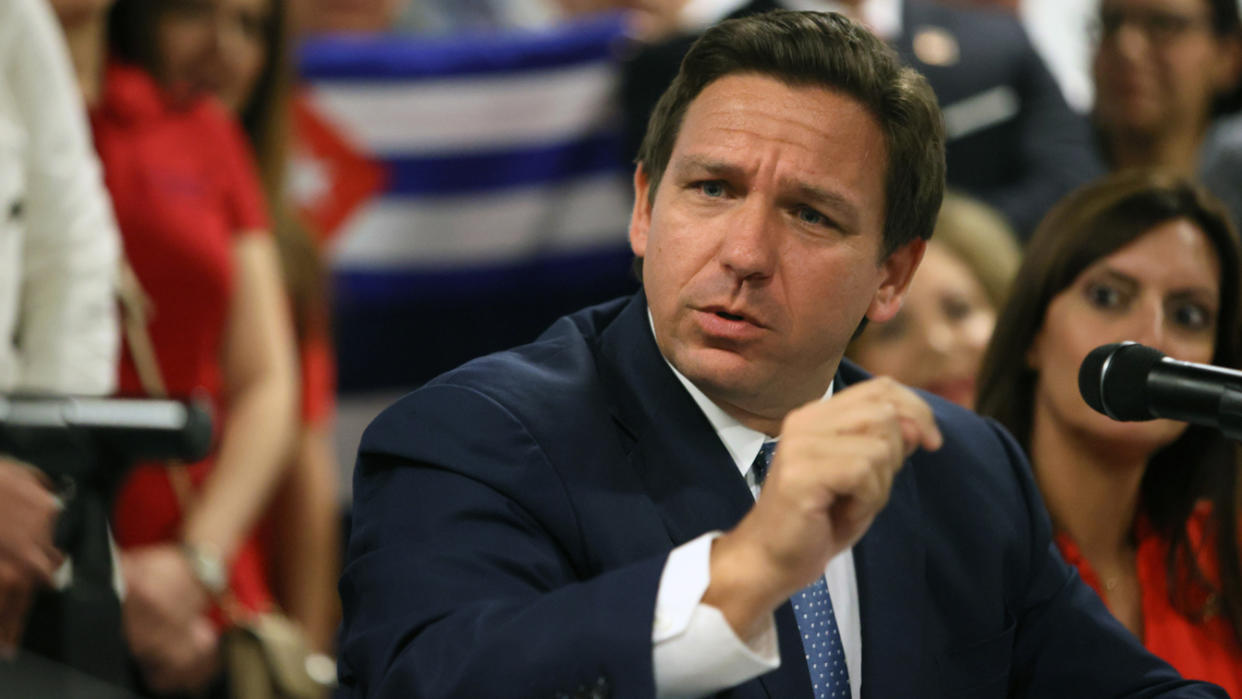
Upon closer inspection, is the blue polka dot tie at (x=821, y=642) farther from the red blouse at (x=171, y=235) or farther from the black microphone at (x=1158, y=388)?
the red blouse at (x=171, y=235)

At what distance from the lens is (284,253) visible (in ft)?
Result: 13.0

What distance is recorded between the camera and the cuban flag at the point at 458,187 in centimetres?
509

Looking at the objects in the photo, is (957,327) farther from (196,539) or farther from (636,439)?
(636,439)

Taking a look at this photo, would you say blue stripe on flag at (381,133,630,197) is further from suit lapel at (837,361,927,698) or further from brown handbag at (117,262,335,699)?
suit lapel at (837,361,927,698)

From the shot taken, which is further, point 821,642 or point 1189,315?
point 1189,315

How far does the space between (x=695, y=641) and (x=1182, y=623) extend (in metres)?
1.42

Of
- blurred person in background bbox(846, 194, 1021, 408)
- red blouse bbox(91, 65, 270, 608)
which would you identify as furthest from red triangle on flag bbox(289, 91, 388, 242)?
blurred person in background bbox(846, 194, 1021, 408)

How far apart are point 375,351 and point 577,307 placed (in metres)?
0.63

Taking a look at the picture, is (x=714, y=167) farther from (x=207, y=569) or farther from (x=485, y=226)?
(x=485, y=226)

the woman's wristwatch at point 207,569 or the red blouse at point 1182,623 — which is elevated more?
the red blouse at point 1182,623

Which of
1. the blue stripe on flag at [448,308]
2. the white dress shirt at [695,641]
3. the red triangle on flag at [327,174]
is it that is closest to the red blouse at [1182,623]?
the white dress shirt at [695,641]

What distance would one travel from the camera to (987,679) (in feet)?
7.29

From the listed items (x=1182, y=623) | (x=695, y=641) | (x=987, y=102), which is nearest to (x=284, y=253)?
(x=987, y=102)

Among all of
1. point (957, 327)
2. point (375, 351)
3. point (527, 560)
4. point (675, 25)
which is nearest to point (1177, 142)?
point (957, 327)
